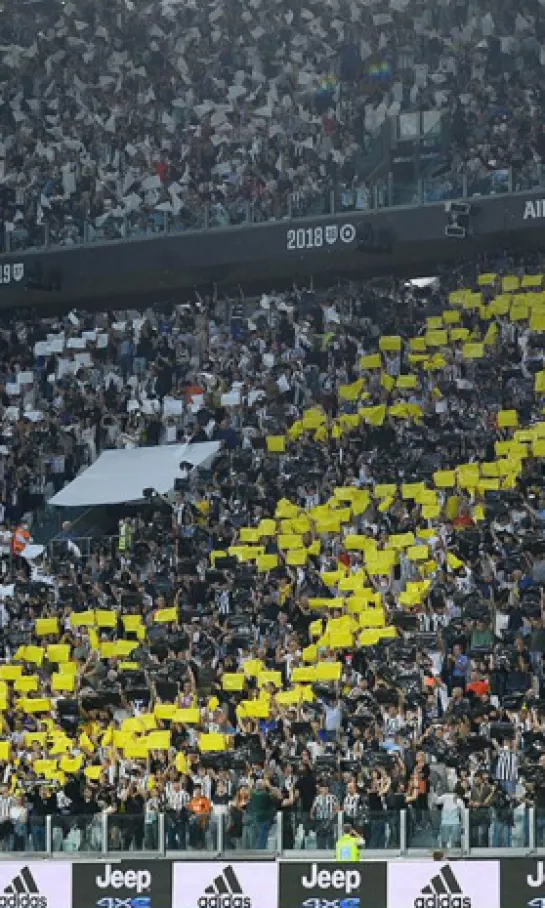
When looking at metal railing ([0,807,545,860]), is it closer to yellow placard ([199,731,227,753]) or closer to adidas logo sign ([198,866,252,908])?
adidas logo sign ([198,866,252,908])

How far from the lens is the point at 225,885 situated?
27000 millimetres

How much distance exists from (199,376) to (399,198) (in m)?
5.08

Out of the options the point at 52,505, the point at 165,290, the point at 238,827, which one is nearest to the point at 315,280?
the point at 165,290

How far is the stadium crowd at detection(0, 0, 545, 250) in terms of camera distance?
42.4m

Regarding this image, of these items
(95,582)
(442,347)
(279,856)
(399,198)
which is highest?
(399,198)

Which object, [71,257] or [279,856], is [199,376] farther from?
[279,856]

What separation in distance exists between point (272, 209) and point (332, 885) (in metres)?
18.3

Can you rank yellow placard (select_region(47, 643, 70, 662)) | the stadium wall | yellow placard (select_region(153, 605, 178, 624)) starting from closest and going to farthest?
yellow placard (select_region(153, 605, 178, 624))
yellow placard (select_region(47, 643, 70, 662))
the stadium wall

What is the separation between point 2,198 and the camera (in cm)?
4659

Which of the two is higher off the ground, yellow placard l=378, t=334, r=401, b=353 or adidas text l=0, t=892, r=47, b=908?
yellow placard l=378, t=334, r=401, b=353

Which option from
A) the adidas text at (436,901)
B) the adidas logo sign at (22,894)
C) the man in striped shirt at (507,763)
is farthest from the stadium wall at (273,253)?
the adidas logo sign at (22,894)

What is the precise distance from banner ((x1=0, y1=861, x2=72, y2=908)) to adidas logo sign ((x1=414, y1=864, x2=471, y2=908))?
158 inches

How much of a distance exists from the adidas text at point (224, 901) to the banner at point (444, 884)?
65.3 inches

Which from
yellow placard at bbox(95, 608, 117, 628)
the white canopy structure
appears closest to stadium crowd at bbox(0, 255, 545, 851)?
yellow placard at bbox(95, 608, 117, 628)
